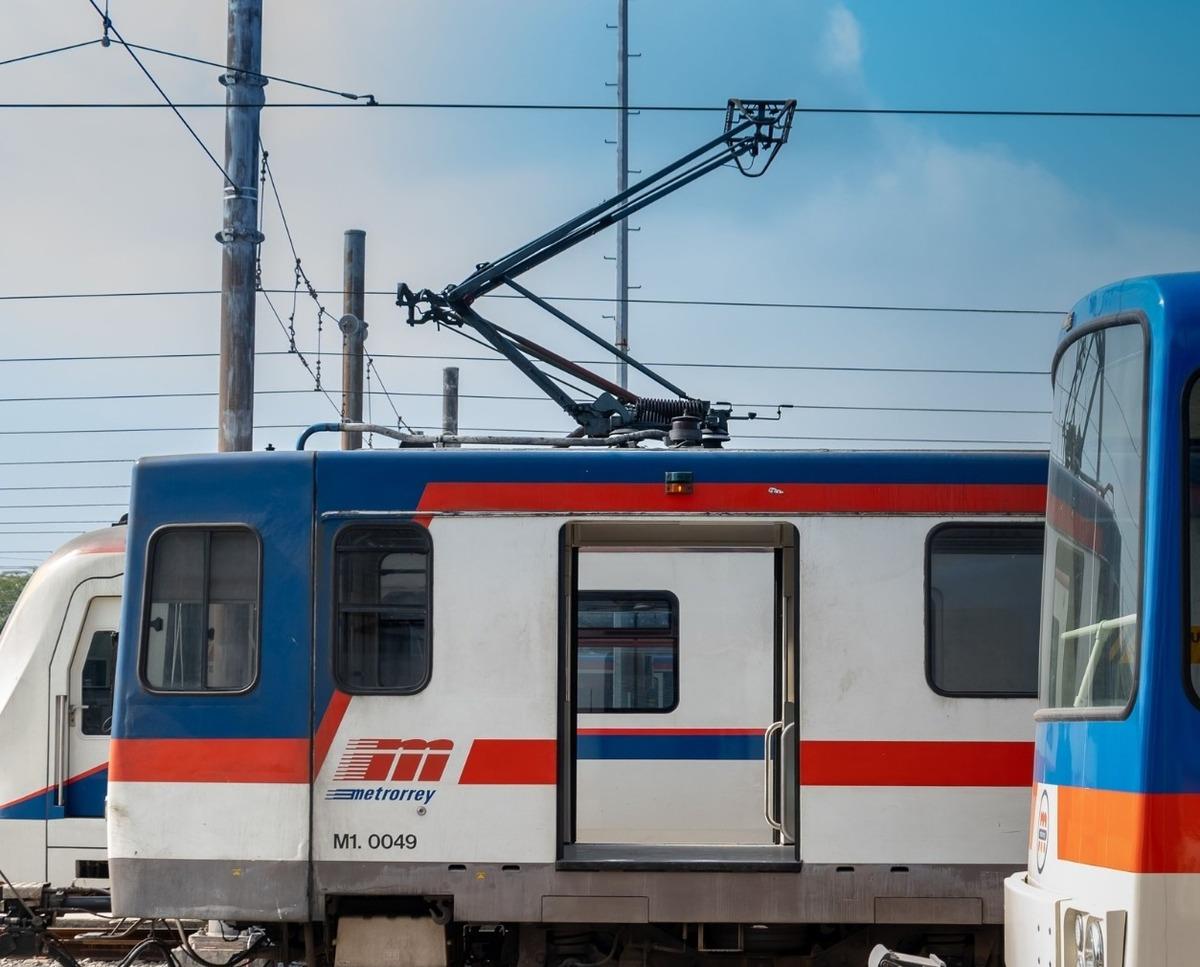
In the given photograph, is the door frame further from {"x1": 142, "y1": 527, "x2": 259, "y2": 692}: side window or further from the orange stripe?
the orange stripe

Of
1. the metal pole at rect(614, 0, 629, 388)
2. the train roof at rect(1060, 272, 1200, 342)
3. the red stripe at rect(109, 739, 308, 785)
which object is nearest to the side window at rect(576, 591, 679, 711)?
the red stripe at rect(109, 739, 308, 785)

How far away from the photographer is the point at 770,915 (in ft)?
26.6

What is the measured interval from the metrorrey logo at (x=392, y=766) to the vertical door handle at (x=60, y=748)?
137 inches

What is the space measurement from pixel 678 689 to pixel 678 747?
0.36 metres

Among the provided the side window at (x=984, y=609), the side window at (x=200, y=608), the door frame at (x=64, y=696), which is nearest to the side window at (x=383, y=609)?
the side window at (x=200, y=608)

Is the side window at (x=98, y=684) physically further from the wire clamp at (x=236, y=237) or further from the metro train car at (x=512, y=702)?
the wire clamp at (x=236, y=237)

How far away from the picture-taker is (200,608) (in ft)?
27.5

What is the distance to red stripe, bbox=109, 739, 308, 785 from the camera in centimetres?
814

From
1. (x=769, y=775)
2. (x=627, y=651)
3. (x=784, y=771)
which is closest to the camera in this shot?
(x=784, y=771)

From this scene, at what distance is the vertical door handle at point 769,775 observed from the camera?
880cm

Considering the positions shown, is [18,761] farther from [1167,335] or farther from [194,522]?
[1167,335]

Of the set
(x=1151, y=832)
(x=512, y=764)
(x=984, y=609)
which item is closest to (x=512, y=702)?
(x=512, y=764)

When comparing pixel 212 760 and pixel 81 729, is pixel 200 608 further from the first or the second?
pixel 81 729

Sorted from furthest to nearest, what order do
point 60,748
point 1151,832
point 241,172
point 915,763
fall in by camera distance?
1. point 241,172
2. point 60,748
3. point 915,763
4. point 1151,832
